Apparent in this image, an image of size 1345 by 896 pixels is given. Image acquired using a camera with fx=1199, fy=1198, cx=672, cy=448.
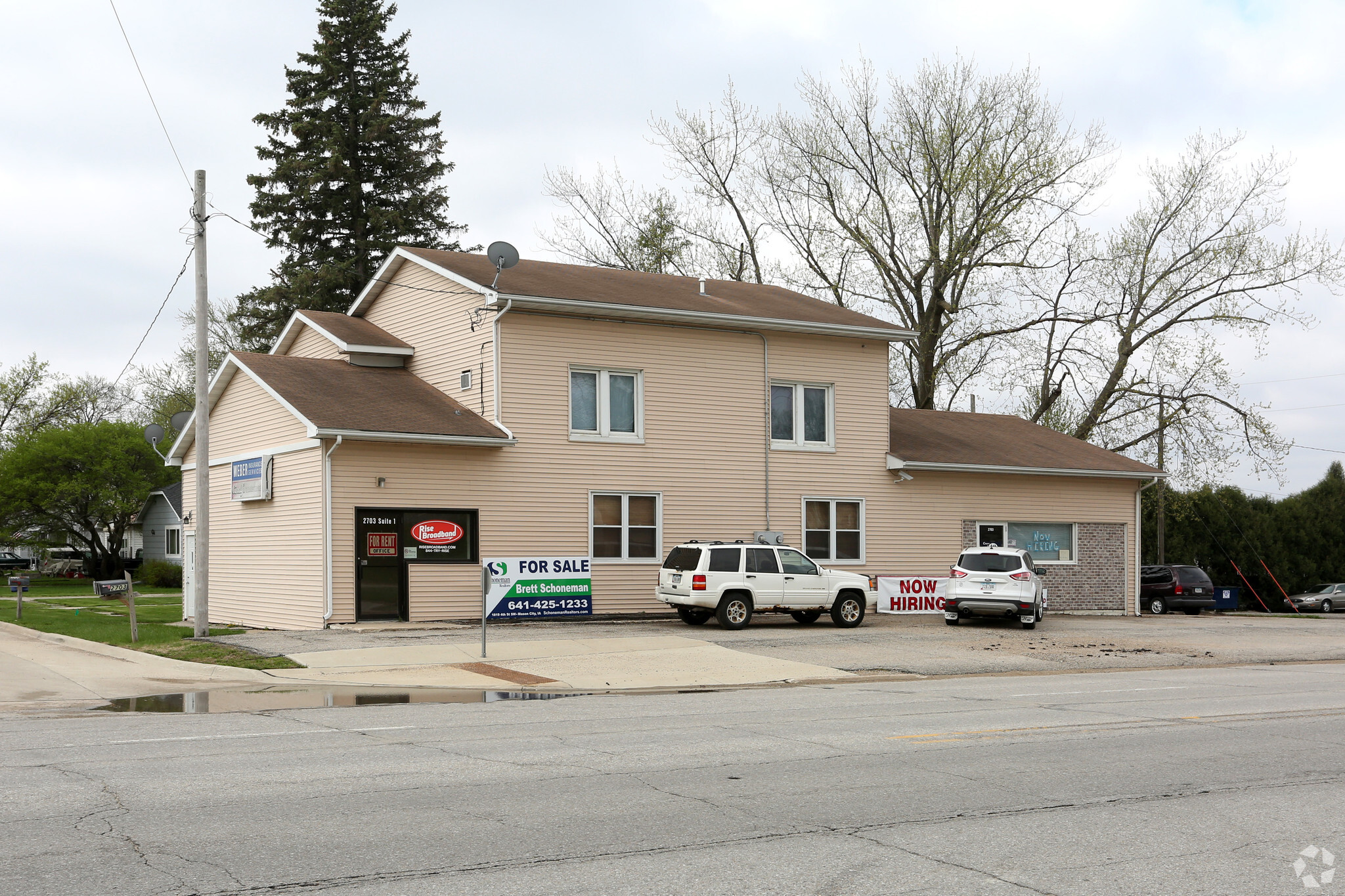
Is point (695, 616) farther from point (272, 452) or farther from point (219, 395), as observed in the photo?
point (219, 395)

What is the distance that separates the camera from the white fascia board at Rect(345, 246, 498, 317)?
24203 mm

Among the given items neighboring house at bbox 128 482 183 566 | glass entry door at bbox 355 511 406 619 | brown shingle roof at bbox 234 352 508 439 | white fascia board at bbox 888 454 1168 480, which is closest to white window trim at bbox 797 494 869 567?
white fascia board at bbox 888 454 1168 480

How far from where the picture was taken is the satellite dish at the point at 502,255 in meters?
25.1

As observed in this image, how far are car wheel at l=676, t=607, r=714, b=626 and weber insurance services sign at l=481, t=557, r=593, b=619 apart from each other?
2.13 meters

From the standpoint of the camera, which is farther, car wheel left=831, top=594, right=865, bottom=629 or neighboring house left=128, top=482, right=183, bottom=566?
neighboring house left=128, top=482, right=183, bottom=566

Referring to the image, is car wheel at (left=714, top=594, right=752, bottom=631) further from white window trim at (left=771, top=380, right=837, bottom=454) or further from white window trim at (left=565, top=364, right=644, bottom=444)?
white window trim at (left=771, top=380, right=837, bottom=454)

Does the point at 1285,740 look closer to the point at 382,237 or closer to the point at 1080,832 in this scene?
the point at 1080,832

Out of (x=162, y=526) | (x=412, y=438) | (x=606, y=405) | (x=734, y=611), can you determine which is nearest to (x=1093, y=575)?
(x=734, y=611)

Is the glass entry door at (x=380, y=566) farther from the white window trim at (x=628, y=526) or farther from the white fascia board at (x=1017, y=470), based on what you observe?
the white fascia board at (x=1017, y=470)

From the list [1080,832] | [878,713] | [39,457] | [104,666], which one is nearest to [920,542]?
[878,713]

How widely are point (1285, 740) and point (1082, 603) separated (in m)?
21.6

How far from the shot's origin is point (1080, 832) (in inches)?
286

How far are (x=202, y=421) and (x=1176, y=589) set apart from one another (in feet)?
100

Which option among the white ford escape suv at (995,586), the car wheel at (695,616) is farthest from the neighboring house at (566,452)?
the white ford escape suv at (995,586)
